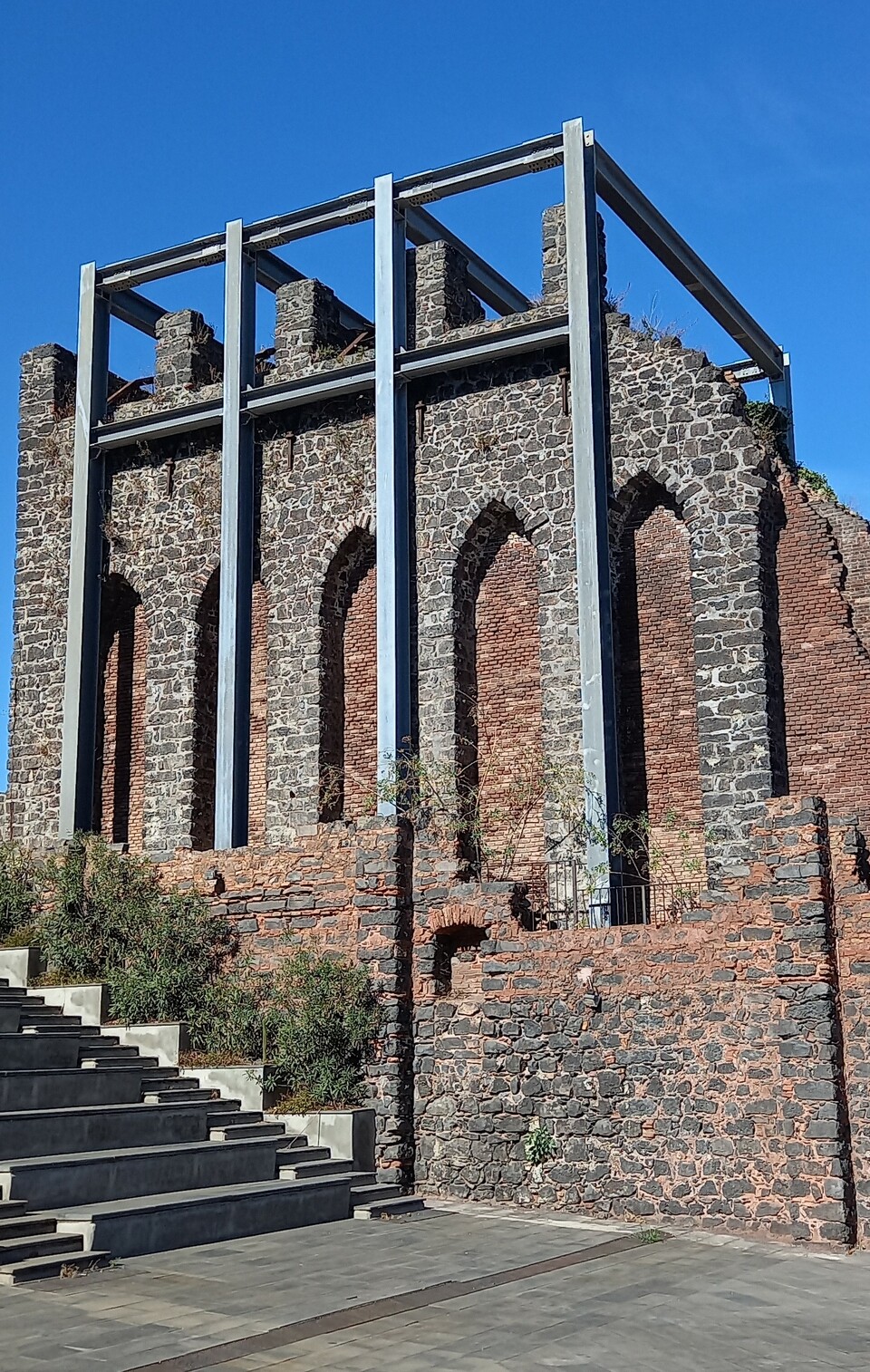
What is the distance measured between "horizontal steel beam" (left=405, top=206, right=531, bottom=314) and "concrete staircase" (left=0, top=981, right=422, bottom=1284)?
11.2 meters

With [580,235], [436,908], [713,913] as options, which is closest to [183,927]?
[436,908]

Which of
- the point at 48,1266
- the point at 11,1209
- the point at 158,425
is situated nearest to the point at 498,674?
the point at 158,425

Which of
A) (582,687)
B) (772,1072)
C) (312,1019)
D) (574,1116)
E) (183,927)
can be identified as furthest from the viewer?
(582,687)

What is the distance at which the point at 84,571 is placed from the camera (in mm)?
20719

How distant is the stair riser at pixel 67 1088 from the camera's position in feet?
39.6

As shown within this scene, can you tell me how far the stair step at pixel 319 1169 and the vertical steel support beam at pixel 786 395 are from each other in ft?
43.3

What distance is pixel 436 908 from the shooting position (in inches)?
578

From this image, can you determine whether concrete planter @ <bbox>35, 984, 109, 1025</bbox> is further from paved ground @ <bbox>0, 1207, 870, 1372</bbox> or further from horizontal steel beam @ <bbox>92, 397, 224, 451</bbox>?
horizontal steel beam @ <bbox>92, 397, 224, 451</bbox>

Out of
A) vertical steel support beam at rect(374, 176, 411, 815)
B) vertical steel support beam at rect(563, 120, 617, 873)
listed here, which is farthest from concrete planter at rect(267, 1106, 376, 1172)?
vertical steel support beam at rect(374, 176, 411, 815)

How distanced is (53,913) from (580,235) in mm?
10302

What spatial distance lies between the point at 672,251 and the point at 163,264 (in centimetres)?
736

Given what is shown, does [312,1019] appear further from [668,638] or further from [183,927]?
[668,638]

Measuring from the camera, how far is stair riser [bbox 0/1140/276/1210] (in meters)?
10.4

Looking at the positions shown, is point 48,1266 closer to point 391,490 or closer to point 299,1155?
point 299,1155
